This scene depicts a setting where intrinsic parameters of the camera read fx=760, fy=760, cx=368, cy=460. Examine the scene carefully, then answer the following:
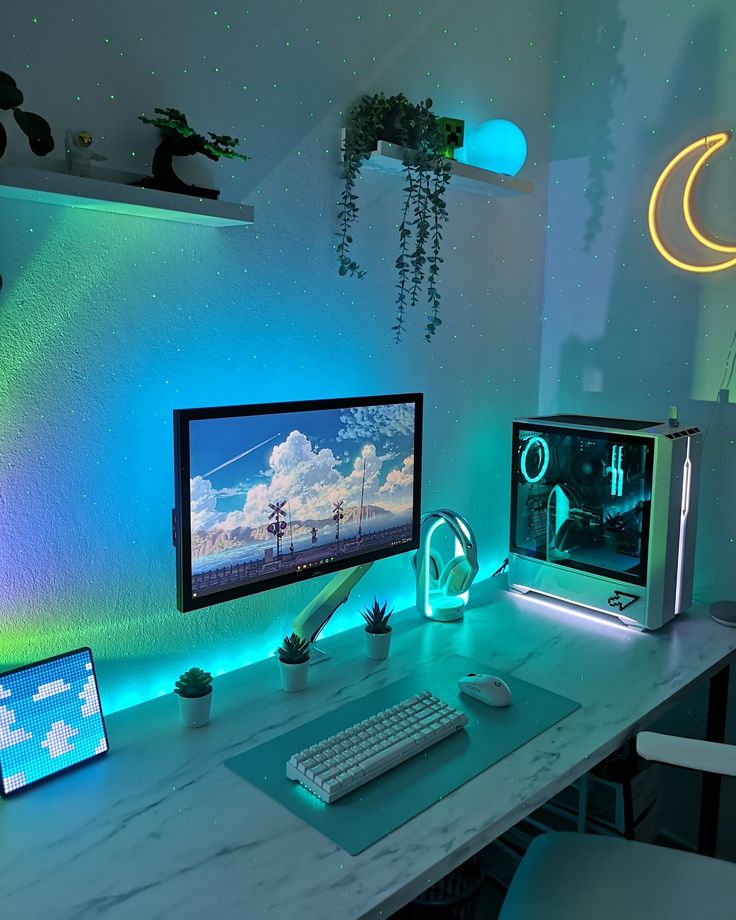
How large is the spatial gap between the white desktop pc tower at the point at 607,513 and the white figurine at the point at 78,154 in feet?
4.13

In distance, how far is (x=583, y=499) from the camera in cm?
197

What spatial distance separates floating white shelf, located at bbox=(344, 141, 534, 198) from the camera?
1.67m

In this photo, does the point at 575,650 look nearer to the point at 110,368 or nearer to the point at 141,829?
the point at 141,829

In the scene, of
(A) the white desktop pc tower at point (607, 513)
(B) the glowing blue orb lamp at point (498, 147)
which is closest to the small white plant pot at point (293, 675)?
(A) the white desktop pc tower at point (607, 513)

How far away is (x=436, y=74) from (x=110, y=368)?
1132mm

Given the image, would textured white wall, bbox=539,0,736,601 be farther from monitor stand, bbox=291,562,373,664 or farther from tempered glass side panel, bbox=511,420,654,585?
monitor stand, bbox=291,562,373,664

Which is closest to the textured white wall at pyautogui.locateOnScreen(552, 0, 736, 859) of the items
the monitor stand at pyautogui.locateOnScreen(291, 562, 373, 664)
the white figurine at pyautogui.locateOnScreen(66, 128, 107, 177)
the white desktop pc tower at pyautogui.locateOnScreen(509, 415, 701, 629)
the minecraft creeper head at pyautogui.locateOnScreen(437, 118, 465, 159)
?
the white desktop pc tower at pyautogui.locateOnScreen(509, 415, 701, 629)

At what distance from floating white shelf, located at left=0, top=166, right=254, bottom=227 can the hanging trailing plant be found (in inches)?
15.3

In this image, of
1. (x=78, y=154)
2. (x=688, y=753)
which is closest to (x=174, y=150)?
(x=78, y=154)

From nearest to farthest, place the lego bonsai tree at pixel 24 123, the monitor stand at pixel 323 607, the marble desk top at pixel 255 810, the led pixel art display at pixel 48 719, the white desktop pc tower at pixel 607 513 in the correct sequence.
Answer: the marble desk top at pixel 255 810
the lego bonsai tree at pixel 24 123
the led pixel art display at pixel 48 719
the monitor stand at pixel 323 607
the white desktop pc tower at pixel 607 513

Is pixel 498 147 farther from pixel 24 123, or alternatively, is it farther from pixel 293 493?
pixel 24 123

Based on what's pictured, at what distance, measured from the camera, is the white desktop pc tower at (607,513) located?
5.90 ft

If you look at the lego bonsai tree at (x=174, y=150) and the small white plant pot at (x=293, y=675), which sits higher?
the lego bonsai tree at (x=174, y=150)

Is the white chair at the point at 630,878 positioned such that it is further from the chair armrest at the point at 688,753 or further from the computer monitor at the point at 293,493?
the computer monitor at the point at 293,493
